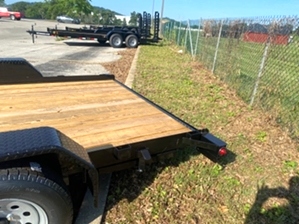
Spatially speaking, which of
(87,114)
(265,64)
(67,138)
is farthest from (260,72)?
(67,138)

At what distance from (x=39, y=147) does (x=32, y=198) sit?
30cm

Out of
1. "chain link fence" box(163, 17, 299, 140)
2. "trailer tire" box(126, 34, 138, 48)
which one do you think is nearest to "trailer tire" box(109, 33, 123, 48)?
"trailer tire" box(126, 34, 138, 48)

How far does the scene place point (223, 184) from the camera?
2.62 metres

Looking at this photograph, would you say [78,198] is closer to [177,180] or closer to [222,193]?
[177,180]

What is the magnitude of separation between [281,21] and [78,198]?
464cm

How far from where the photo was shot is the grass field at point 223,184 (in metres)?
2.21

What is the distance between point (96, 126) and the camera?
2309mm

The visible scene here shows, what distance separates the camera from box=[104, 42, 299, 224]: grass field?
2207mm

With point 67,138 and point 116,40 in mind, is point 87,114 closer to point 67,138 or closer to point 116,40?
point 67,138

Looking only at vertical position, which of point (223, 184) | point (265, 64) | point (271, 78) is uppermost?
Answer: point (265, 64)

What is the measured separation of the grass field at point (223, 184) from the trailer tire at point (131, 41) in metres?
12.3

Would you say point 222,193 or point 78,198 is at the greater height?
point 78,198

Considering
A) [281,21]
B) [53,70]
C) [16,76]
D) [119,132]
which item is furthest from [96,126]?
[53,70]

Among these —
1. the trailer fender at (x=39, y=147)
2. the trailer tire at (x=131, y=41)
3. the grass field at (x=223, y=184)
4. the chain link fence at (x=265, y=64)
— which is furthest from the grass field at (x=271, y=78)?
the trailer tire at (x=131, y=41)
